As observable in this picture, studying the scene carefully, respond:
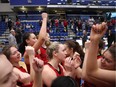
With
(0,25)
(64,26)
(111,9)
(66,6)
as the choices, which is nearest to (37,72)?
(64,26)

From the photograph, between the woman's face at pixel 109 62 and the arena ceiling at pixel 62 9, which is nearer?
the woman's face at pixel 109 62

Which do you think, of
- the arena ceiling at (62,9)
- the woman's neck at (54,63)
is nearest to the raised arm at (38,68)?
the woman's neck at (54,63)

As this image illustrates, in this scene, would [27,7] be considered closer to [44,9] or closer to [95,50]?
[44,9]

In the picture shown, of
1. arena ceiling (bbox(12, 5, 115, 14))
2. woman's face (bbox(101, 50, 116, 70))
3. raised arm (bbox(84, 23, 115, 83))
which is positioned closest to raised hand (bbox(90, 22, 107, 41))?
raised arm (bbox(84, 23, 115, 83))

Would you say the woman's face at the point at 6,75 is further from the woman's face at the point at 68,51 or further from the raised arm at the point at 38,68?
the woman's face at the point at 68,51

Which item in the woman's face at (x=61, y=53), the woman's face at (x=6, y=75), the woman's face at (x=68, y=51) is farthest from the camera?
the woman's face at (x=68, y=51)

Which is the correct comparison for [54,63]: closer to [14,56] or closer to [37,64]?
[14,56]

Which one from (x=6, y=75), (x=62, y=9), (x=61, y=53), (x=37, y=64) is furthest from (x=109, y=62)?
(x=62, y=9)

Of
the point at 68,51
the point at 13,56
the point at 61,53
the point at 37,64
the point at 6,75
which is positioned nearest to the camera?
the point at 6,75

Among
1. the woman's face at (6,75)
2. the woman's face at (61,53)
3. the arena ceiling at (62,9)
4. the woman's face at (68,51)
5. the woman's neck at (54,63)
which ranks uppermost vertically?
the woman's face at (6,75)

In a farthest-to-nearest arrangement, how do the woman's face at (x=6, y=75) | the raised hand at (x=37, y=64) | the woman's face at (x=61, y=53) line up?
the woman's face at (x=61, y=53) → the raised hand at (x=37, y=64) → the woman's face at (x=6, y=75)

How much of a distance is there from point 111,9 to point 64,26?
9.37 metres

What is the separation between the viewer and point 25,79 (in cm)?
240

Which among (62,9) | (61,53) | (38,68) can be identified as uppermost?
(38,68)
